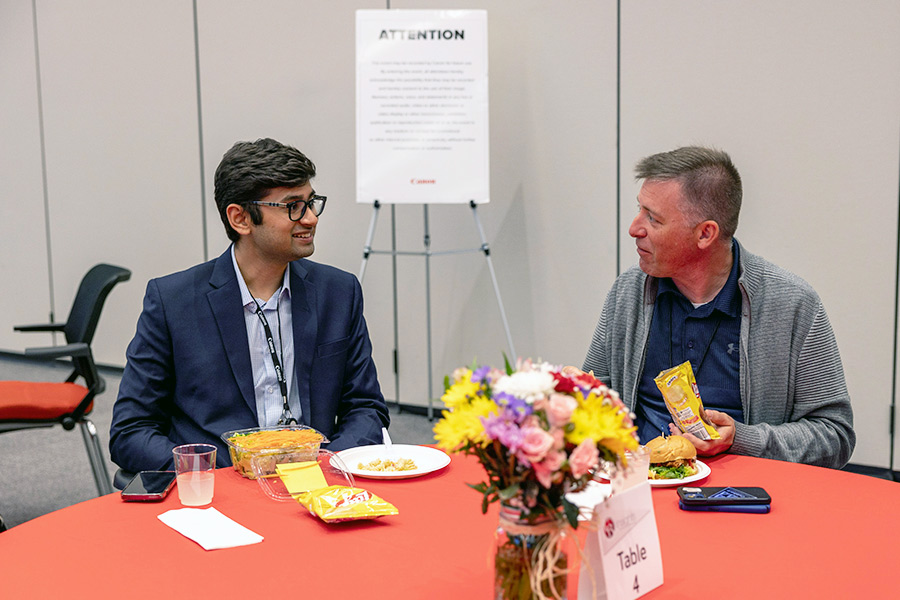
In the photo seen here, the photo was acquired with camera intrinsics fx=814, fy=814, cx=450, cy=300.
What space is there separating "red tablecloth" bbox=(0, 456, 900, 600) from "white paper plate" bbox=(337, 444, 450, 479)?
48mm

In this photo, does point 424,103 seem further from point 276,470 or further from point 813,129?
point 276,470

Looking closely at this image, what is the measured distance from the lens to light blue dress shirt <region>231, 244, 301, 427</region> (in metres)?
2.21

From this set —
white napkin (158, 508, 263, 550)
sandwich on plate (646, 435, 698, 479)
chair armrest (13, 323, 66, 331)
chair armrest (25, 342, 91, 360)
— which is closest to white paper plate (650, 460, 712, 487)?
sandwich on plate (646, 435, 698, 479)

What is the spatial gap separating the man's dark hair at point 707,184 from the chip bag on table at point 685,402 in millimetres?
544

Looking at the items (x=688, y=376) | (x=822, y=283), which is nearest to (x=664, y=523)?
(x=688, y=376)

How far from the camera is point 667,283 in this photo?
7.39ft

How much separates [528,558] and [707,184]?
56.6 inches

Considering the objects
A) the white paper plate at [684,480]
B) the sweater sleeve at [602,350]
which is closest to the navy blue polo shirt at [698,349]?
the sweater sleeve at [602,350]

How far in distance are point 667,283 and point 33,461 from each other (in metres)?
3.70

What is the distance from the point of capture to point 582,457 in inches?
36.2

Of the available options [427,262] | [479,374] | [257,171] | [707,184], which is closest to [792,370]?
[707,184]

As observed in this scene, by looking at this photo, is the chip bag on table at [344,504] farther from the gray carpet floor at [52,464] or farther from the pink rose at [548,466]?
the gray carpet floor at [52,464]

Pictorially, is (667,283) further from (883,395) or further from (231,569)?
(883,395)

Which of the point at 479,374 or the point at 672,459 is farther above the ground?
the point at 479,374
